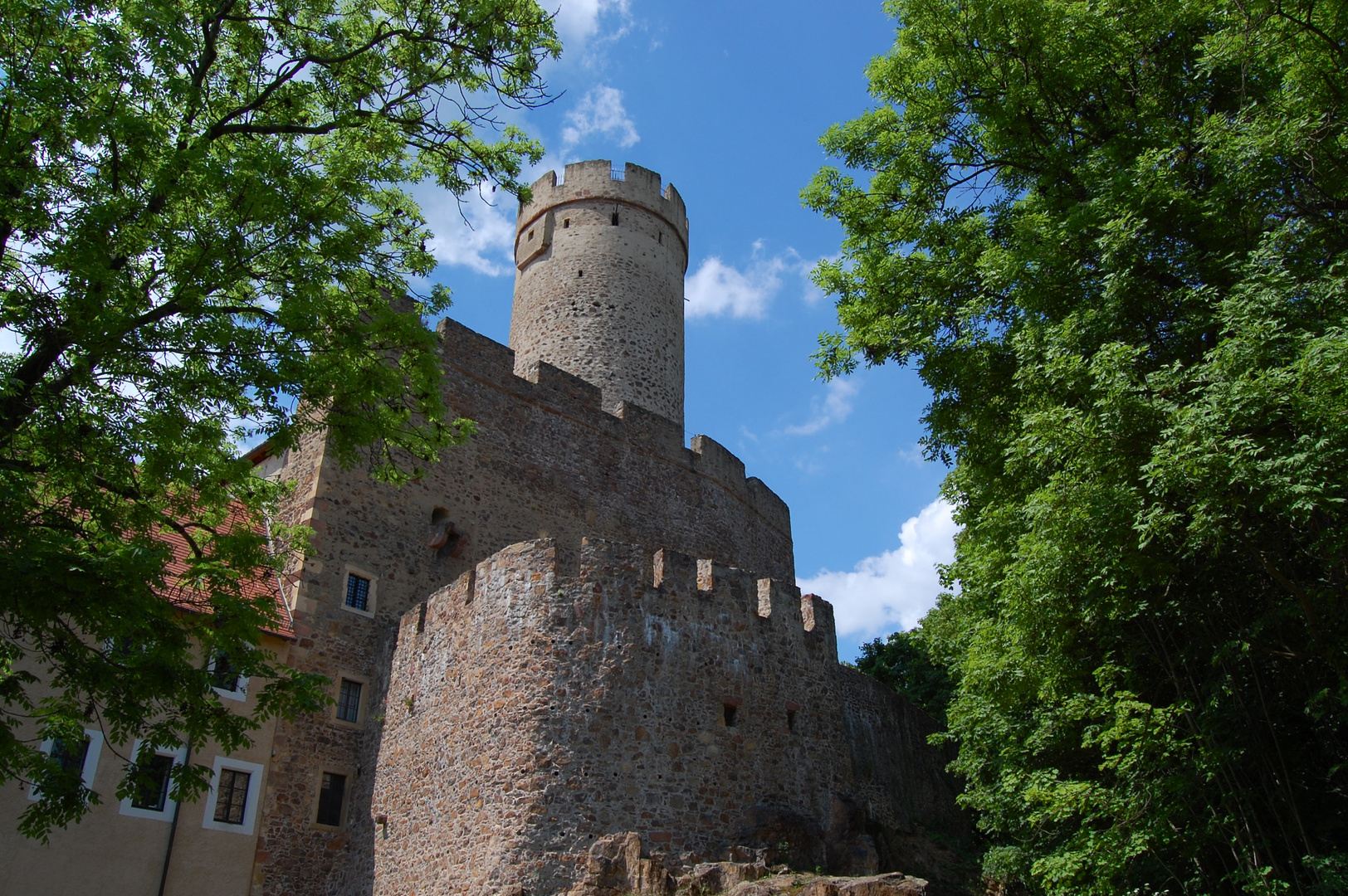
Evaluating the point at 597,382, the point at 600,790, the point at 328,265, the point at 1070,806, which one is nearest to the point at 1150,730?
the point at 1070,806

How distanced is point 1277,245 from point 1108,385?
2181 millimetres

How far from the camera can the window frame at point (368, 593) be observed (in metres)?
16.6

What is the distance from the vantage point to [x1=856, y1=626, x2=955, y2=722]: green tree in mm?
24078

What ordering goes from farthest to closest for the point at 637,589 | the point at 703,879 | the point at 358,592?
the point at 358,592 → the point at 637,589 → the point at 703,879

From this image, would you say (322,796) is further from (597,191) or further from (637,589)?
(597,191)

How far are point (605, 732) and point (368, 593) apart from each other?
20.2ft

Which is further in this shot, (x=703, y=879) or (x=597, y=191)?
(x=597, y=191)

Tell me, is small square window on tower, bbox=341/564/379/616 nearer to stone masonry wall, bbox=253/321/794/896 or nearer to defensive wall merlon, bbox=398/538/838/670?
stone masonry wall, bbox=253/321/794/896

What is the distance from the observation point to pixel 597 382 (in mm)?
24234

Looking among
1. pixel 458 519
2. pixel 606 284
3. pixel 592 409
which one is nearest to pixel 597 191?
pixel 606 284

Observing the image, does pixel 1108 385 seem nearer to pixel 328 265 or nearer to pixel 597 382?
pixel 328 265

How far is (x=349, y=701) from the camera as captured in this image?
52.6 ft

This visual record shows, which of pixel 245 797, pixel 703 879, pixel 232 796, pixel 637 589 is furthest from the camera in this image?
pixel 245 797

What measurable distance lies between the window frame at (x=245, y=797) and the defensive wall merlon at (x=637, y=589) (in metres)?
2.74
